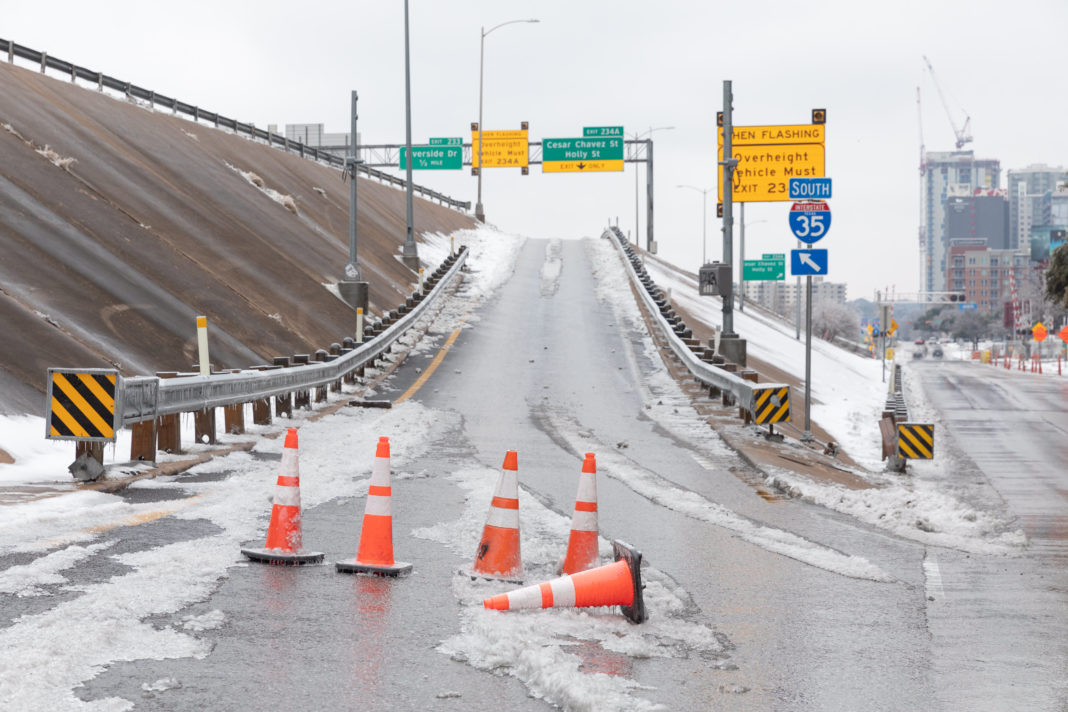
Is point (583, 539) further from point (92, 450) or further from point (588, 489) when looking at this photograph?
point (92, 450)

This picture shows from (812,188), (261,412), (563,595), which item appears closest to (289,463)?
(563,595)

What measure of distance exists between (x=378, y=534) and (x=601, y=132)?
6894 cm

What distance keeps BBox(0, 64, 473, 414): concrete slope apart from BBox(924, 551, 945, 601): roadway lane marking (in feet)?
32.7

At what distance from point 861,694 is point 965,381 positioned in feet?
192

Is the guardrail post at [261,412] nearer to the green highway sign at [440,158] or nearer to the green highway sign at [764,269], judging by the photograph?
the green highway sign at [764,269]

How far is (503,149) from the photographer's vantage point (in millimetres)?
75688

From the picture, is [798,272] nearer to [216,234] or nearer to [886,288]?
[216,234]

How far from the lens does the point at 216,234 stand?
3169 centimetres

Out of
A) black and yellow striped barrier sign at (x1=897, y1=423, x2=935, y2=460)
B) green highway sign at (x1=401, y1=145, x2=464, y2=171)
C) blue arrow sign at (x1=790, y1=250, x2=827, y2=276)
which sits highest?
green highway sign at (x1=401, y1=145, x2=464, y2=171)

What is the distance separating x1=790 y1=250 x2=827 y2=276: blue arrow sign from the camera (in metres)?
18.2

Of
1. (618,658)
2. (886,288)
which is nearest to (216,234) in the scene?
(618,658)

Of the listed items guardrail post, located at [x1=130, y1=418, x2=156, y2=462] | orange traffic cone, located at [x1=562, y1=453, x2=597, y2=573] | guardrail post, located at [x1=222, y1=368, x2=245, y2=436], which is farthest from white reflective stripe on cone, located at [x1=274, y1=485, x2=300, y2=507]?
guardrail post, located at [x1=222, y1=368, x2=245, y2=436]

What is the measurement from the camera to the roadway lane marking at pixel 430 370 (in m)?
22.1

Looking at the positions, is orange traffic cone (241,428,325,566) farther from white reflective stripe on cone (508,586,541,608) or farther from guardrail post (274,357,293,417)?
guardrail post (274,357,293,417)
